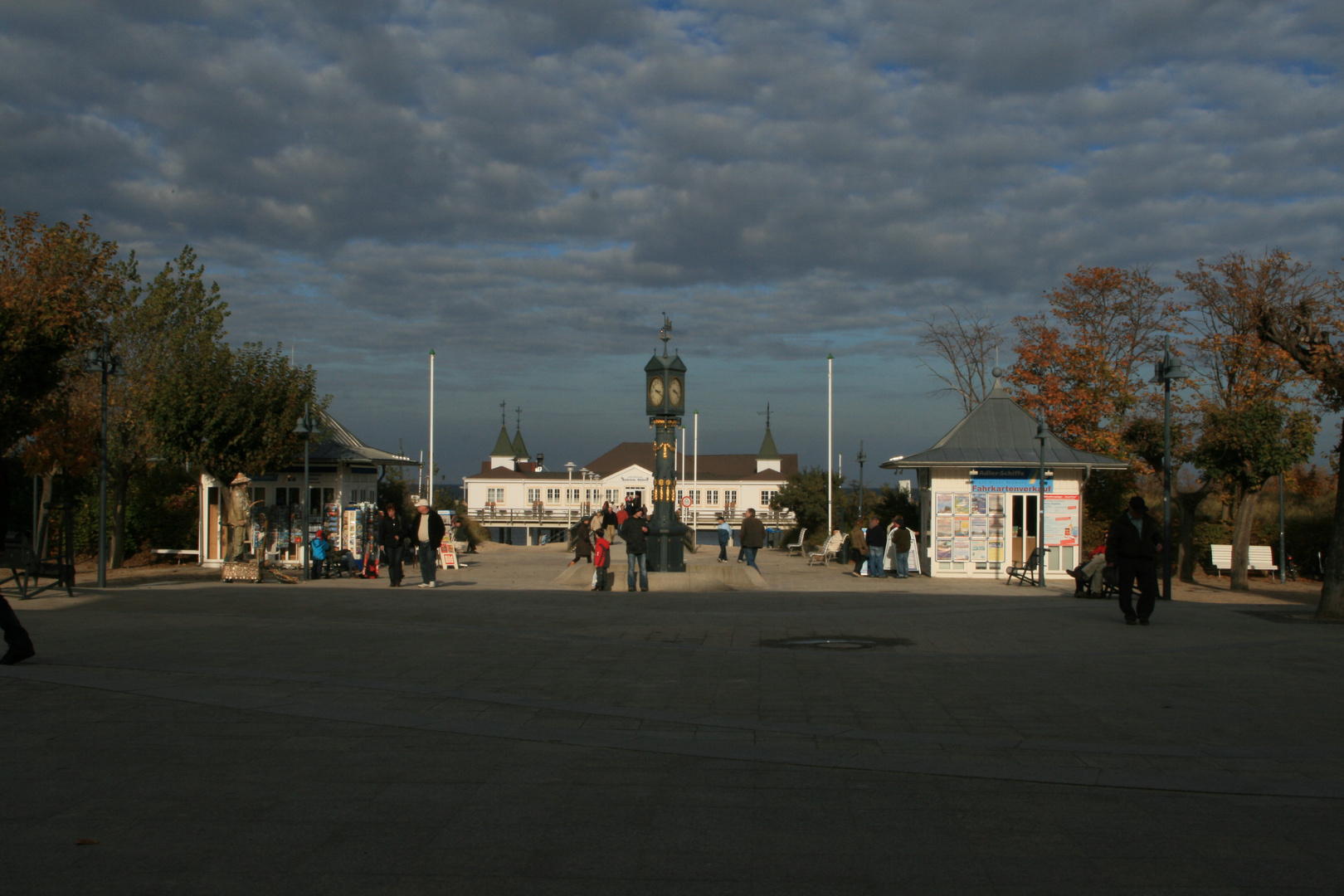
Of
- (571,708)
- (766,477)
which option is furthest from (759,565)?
(766,477)

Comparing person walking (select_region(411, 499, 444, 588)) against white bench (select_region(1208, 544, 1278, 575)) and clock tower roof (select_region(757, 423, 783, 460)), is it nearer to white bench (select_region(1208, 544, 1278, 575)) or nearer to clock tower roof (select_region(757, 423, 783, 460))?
white bench (select_region(1208, 544, 1278, 575))

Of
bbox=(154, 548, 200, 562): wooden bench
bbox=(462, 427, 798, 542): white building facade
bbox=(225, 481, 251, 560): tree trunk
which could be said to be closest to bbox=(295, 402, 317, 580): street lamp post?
bbox=(225, 481, 251, 560): tree trunk

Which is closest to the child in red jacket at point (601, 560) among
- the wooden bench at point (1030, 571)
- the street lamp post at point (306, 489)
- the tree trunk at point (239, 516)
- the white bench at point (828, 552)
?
the street lamp post at point (306, 489)

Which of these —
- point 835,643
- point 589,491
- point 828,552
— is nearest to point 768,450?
point 589,491

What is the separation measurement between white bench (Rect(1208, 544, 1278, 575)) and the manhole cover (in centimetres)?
1892

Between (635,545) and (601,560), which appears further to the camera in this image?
(601,560)

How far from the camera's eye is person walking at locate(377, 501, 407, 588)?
759 inches

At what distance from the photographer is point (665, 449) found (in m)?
22.0

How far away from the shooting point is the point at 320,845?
4582mm

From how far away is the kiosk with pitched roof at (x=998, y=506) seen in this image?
23.1 meters

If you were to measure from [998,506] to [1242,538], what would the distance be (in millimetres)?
5597

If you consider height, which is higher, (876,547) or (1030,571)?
(876,547)

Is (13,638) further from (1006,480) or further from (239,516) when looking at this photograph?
(1006,480)

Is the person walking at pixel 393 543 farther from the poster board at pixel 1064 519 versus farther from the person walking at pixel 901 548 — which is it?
the poster board at pixel 1064 519
